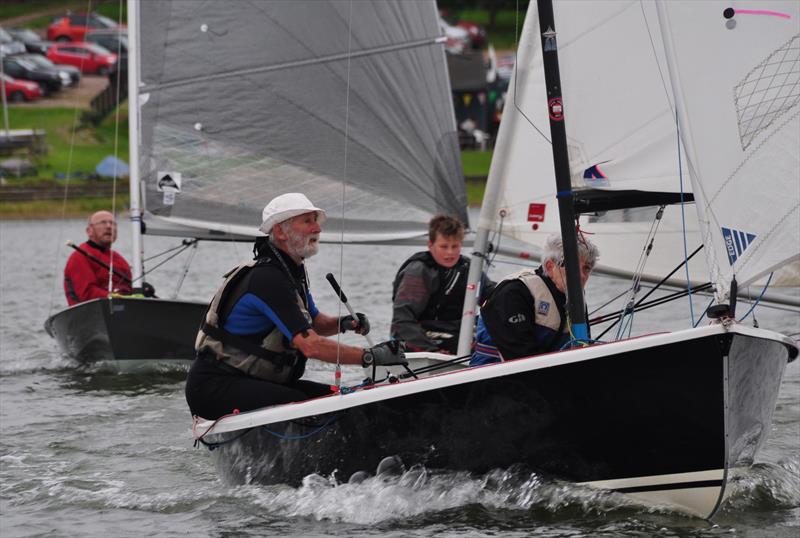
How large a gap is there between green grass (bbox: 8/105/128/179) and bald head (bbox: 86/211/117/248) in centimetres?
2567

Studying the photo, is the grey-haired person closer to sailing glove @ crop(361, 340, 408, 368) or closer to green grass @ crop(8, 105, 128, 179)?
sailing glove @ crop(361, 340, 408, 368)

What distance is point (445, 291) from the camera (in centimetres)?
912

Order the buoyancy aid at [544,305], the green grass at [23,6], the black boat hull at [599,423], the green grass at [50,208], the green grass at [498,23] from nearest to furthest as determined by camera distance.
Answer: the black boat hull at [599,423], the buoyancy aid at [544,305], the green grass at [50,208], the green grass at [498,23], the green grass at [23,6]

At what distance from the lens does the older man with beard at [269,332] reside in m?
6.36

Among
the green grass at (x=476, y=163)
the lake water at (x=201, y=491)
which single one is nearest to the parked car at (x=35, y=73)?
the green grass at (x=476, y=163)

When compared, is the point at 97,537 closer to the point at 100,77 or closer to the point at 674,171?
the point at 674,171

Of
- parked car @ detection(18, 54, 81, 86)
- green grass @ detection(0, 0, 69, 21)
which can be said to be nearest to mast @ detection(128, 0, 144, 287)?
parked car @ detection(18, 54, 81, 86)

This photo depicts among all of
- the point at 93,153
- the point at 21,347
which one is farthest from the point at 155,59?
the point at 93,153

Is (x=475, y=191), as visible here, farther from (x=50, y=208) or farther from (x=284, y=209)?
(x=284, y=209)

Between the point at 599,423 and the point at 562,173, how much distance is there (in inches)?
48.3

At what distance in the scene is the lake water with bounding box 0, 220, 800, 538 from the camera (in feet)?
20.8

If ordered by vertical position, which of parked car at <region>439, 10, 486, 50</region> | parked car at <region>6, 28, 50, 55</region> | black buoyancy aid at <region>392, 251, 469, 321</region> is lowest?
black buoyancy aid at <region>392, 251, 469, 321</region>

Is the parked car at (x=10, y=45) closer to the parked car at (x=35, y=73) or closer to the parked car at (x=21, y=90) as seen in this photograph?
the parked car at (x=35, y=73)

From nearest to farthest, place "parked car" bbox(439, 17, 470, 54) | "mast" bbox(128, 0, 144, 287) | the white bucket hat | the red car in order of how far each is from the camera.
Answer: the white bucket hat, "mast" bbox(128, 0, 144, 287), the red car, "parked car" bbox(439, 17, 470, 54)
